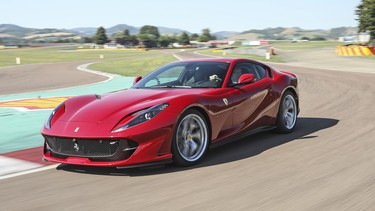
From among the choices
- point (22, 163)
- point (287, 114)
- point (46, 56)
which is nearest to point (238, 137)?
point (287, 114)

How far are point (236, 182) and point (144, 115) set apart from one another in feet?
3.99

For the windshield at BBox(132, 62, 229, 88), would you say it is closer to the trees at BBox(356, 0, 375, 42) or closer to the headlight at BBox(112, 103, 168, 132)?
the headlight at BBox(112, 103, 168, 132)

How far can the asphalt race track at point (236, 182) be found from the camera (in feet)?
13.4

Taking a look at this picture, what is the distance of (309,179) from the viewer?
474 cm

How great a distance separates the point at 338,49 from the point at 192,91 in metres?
43.3

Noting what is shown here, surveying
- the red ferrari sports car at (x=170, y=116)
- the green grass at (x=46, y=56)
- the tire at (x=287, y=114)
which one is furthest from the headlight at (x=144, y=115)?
the green grass at (x=46, y=56)

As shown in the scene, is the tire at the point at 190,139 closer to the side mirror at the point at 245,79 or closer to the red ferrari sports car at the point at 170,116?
the red ferrari sports car at the point at 170,116

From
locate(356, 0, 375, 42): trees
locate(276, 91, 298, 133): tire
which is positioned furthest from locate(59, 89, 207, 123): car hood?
locate(356, 0, 375, 42): trees

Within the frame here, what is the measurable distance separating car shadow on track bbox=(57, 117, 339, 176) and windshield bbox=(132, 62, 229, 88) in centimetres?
91

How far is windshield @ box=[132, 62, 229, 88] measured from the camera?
626cm

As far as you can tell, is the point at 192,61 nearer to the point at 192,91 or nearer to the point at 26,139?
the point at 192,91

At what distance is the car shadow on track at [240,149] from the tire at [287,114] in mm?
109

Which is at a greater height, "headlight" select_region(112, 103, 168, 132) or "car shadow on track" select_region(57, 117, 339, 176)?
"headlight" select_region(112, 103, 168, 132)

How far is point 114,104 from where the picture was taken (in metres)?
5.46
